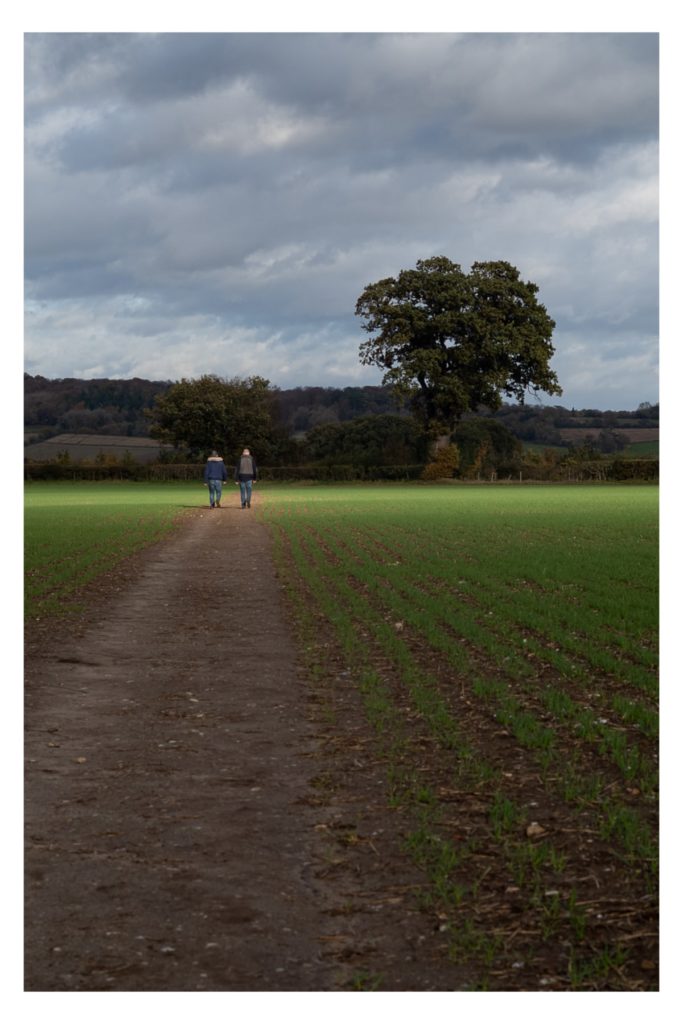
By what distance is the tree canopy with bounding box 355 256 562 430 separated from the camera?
76812mm

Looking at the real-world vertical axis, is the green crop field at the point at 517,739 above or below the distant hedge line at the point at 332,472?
below

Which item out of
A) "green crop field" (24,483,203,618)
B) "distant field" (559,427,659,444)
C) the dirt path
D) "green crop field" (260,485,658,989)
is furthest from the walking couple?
"distant field" (559,427,659,444)

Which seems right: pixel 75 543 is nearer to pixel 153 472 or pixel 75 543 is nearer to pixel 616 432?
pixel 153 472

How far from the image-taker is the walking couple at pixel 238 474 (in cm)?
3691

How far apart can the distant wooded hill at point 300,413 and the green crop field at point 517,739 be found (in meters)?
101

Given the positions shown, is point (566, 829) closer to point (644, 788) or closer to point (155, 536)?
point (644, 788)

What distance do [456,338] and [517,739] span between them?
73.0 m

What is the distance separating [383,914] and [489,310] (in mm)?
75794

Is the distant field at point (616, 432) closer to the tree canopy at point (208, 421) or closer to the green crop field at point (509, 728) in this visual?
the tree canopy at point (208, 421)

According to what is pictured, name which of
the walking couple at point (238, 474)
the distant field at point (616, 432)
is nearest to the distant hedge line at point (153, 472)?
the distant field at point (616, 432)

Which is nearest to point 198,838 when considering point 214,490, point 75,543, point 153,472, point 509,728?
point 509,728

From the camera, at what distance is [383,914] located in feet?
15.1

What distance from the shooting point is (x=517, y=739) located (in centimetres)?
725
